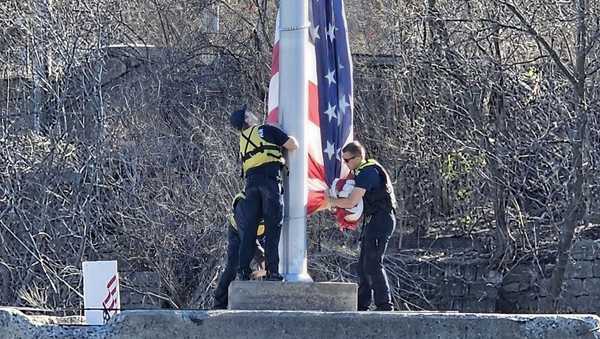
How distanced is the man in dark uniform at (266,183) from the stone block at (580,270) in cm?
1088

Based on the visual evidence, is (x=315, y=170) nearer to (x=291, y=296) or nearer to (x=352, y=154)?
(x=352, y=154)

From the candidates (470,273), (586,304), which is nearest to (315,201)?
(586,304)

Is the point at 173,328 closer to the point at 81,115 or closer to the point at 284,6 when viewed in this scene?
the point at 284,6

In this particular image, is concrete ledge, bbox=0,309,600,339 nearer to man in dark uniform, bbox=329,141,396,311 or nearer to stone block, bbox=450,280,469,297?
man in dark uniform, bbox=329,141,396,311

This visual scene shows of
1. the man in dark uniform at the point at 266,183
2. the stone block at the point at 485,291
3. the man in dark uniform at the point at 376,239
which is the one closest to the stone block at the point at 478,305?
the stone block at the point at 485,291

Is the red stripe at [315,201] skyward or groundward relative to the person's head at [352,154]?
groundward

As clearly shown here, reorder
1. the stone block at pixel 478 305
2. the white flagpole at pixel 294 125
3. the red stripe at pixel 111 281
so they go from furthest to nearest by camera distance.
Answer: the stone block at pixel 478 305, the red stripe at pixel 111 281, the white flagpole at pixel 294 125

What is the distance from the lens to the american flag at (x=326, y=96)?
948 cm

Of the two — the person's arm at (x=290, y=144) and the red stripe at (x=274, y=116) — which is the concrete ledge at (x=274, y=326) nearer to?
the person's arm at (x=290, y=144)

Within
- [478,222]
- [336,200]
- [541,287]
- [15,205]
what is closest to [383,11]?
[478,222]

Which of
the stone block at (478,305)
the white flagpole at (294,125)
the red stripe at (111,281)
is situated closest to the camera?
the white flagpole at (294,125)

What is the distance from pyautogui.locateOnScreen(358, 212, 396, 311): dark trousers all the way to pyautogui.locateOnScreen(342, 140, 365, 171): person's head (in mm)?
820

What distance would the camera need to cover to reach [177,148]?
64.1 ft

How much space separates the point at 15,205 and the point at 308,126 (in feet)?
33.6
